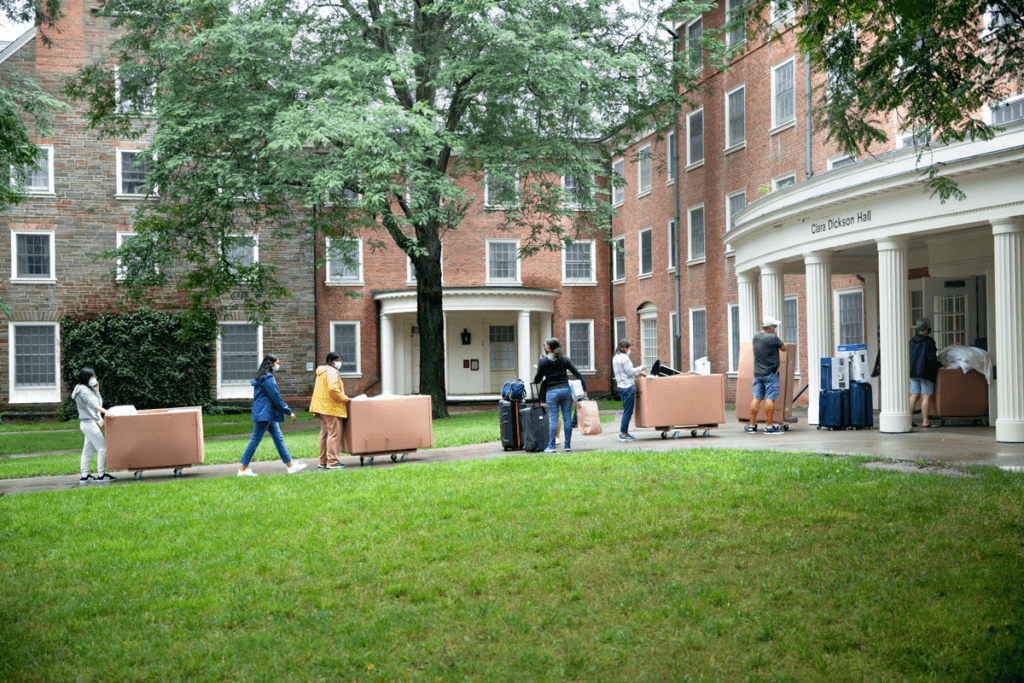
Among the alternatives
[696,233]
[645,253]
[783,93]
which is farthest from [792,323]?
[645,253]

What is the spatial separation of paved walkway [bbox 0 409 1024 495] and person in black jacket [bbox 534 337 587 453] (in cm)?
53

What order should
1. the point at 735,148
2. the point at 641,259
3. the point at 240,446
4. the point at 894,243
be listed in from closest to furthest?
1. the point at 894,243
2. the point at 240,446
3. the point at 735,148
4. the point at 641,259

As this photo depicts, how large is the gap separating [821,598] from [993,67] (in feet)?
20.1

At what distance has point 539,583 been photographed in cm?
594

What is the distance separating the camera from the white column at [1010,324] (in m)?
12.4

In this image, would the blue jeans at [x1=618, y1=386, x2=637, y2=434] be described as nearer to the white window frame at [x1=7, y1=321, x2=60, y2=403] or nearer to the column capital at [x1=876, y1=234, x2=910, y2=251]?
the column capital at [x1=876, y1=234, x2=910, y2=251]

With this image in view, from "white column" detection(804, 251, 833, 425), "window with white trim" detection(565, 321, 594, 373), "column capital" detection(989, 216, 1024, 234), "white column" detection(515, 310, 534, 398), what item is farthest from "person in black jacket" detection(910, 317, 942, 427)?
"window with white trim" detection(565, 321, 594, 373)

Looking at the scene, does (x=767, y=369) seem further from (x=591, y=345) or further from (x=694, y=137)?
(x=591, y=345)

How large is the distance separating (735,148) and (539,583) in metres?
22.5

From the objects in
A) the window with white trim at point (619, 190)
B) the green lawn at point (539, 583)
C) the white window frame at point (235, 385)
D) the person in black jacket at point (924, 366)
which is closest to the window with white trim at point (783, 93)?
the person in black jacket at point (924, 366)

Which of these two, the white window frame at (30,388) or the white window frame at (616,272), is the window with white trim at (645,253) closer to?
the white window frame at (616,272)

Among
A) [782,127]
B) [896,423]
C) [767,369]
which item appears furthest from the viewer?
[782,127]

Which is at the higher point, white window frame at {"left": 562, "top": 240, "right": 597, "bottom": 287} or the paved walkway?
white window frame at {"left": 562, "top": 240, "right": 597, "bottom": 287}

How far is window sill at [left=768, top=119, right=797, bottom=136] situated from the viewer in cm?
2316
